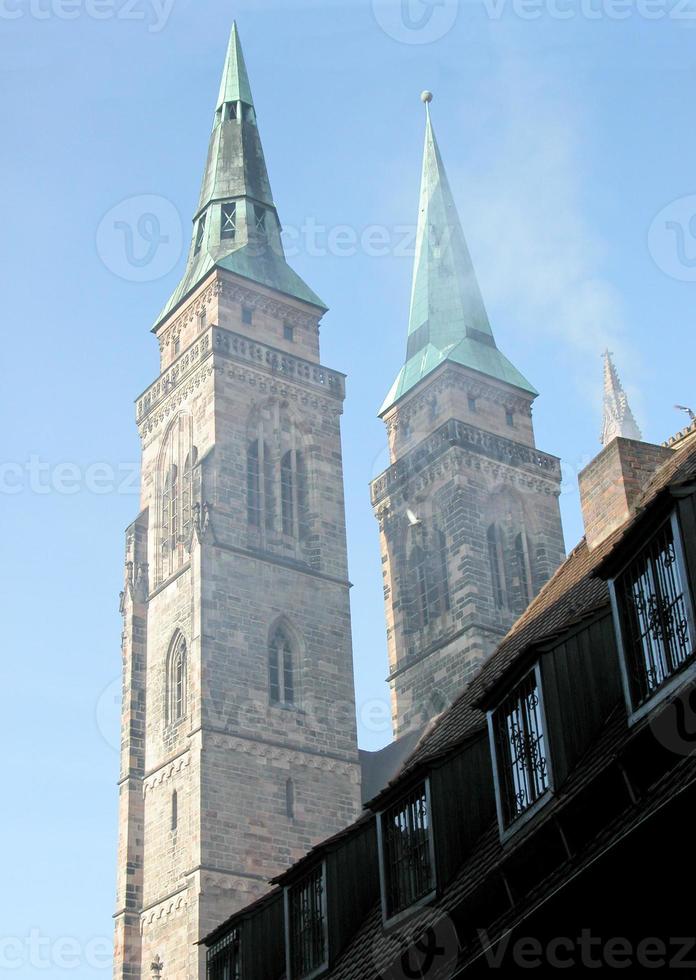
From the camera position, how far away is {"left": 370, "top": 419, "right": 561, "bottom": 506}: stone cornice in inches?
2066

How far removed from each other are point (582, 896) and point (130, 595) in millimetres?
36224

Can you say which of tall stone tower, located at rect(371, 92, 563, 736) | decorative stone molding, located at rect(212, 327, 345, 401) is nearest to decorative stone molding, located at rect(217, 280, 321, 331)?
decorative stone molding, located at rect(212, 327, 345, 401)

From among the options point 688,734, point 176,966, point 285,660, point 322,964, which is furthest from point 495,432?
point 688,734

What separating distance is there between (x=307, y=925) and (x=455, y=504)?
3645 cm

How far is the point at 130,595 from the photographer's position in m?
44.1

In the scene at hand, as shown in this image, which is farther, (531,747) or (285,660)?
(285,660)

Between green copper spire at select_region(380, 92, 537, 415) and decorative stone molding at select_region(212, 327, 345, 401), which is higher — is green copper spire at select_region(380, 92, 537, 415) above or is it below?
above

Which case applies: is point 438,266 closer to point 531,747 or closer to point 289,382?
point 289,382

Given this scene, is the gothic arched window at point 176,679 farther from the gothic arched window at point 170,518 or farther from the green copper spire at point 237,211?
the green copper spire at point 237,211

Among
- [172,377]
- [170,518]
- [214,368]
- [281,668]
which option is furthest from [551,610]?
[172,377]

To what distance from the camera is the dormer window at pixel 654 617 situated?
927 cm

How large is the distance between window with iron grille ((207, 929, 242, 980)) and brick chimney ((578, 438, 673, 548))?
5.78 metres

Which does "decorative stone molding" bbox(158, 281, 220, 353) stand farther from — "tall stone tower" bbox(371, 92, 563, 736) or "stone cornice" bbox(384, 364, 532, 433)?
"stone cornice" bbox(384, 364, 532, 433)

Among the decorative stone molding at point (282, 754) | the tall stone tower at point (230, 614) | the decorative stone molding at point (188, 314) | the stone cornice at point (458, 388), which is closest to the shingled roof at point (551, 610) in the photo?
the tall stone tower at point (230, 614)
